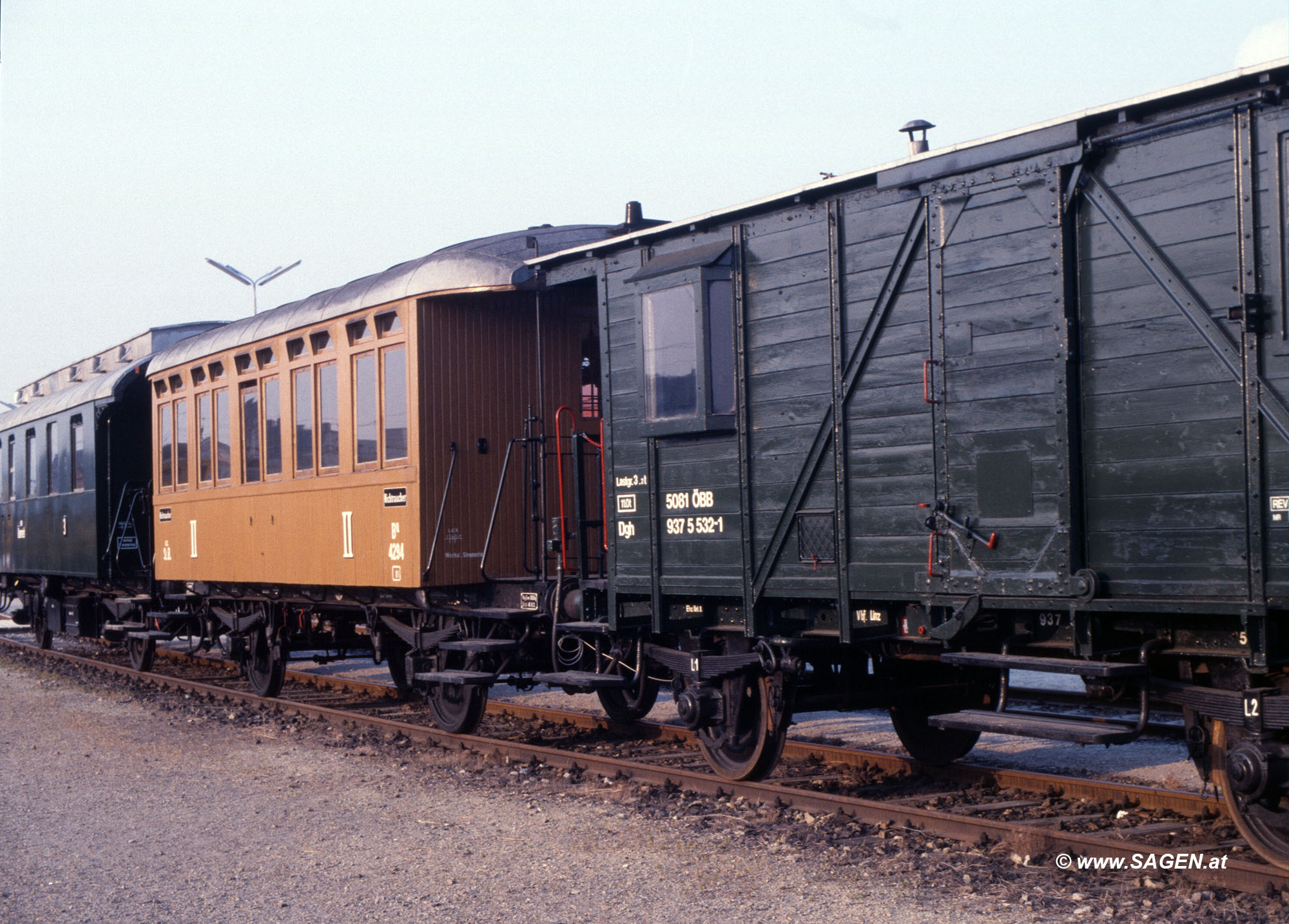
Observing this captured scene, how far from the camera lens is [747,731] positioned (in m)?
7.77

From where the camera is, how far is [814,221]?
23.0ft

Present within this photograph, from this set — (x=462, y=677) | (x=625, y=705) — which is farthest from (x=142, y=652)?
(x=625, y=705)

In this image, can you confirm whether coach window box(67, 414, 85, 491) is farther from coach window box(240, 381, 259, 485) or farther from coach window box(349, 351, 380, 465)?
coach window box(349, 351, 380, 465)

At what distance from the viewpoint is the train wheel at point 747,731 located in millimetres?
7496

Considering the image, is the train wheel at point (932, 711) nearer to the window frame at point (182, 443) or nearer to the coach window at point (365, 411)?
the coach window at point (365, 411)

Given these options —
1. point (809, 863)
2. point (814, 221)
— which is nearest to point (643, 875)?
point (809, 863)

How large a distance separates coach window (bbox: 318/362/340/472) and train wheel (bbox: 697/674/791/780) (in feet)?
15.1

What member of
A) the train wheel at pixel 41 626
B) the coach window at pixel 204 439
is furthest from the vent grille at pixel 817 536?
the train wheel at pixel 41 626

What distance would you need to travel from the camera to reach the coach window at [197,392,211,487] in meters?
13.4

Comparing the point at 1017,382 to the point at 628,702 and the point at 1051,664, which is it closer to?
the point at 1051,664

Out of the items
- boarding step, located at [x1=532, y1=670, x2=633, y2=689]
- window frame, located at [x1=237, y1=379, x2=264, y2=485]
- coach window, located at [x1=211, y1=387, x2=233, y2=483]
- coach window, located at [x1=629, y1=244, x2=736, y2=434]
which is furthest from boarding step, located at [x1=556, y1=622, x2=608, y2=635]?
coach window, located at [x1=211, y1=387, x2=233, y2=483]

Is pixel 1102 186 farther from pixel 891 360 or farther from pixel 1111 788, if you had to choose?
pixel 1111 788

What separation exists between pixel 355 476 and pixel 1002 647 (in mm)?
6142

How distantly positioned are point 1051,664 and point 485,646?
4609 millimetres
